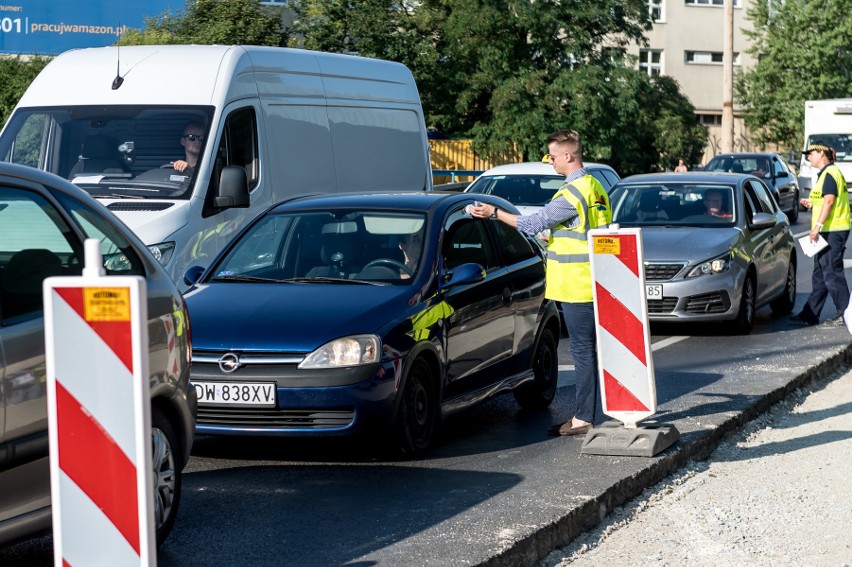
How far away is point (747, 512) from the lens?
698cm

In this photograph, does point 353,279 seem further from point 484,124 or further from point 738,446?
point 484,124

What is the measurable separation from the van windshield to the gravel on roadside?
5.09m

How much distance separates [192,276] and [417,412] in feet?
5.74

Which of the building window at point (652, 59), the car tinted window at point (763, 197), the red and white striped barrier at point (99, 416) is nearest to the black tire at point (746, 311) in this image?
the car tinted window at point (763, 197)

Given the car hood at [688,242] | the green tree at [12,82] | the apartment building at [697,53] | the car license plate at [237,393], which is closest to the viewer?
the car license plate at [237,393]

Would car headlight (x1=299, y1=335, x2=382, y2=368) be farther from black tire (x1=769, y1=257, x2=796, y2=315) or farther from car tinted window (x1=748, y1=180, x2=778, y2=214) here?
black tire (x1=769, y1=257, x2=796, y2=315)

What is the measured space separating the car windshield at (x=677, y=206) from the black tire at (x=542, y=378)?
5037 millimetres

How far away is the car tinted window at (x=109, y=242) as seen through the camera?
18.7 feet

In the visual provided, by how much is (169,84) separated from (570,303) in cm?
522

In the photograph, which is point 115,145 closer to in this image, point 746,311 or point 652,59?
point 746,311

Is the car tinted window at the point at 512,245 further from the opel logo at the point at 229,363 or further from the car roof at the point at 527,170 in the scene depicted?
the car roof at the point at 527,170

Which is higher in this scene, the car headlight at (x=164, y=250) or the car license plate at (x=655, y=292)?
the car headlight at (x=164, y=250)

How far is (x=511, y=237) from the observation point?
948 centimetres

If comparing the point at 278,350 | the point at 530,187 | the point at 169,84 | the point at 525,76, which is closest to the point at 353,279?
the point at 278,350
